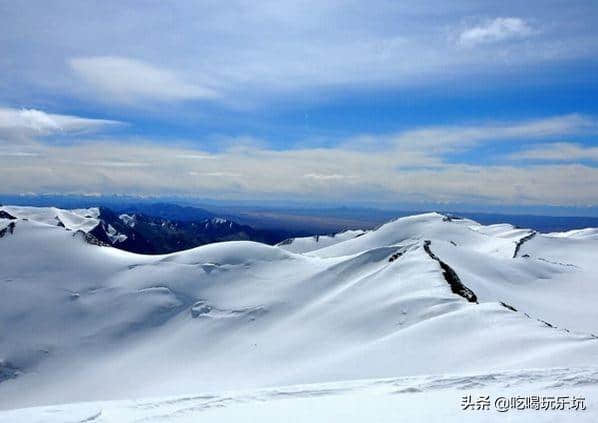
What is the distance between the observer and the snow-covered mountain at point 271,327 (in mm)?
17250

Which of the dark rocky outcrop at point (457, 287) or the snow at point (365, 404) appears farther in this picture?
the dark rocky outcrop at point (457, 287)

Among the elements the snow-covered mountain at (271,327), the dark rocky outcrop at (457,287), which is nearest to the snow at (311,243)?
the snow-covered mountain at (271,327)

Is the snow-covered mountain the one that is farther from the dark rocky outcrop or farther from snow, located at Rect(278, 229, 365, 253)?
snow, located at Rect(278, 229, 365, 253)

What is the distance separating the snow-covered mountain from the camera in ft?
56.6

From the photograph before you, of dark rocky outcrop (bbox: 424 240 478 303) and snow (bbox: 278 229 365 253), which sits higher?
dark rocky outcrop (bbox: 424 240 478 303)

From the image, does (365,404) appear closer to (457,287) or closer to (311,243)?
(457,287)

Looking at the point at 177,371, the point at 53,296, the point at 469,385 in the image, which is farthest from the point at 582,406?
the point at 53,296

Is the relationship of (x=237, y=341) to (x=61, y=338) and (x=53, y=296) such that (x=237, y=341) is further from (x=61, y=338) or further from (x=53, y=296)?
(x=53, y=296)

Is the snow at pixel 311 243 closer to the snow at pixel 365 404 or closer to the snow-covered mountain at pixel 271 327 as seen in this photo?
the snow-covered mountain at pixel 271 327

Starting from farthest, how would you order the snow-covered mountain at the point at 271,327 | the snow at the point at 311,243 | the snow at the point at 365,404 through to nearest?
the snow at the point at 311,243, the snow-covered mountain at the point at 271,327, the snow at the point at 365,404

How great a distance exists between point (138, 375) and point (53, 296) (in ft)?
74.6

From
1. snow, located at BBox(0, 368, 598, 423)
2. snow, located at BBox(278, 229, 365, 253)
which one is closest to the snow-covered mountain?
snow, located at BBox(0, 368, 598, 423)

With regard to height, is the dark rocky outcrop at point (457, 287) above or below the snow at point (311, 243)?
above

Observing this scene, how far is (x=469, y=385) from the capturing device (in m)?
16.1
